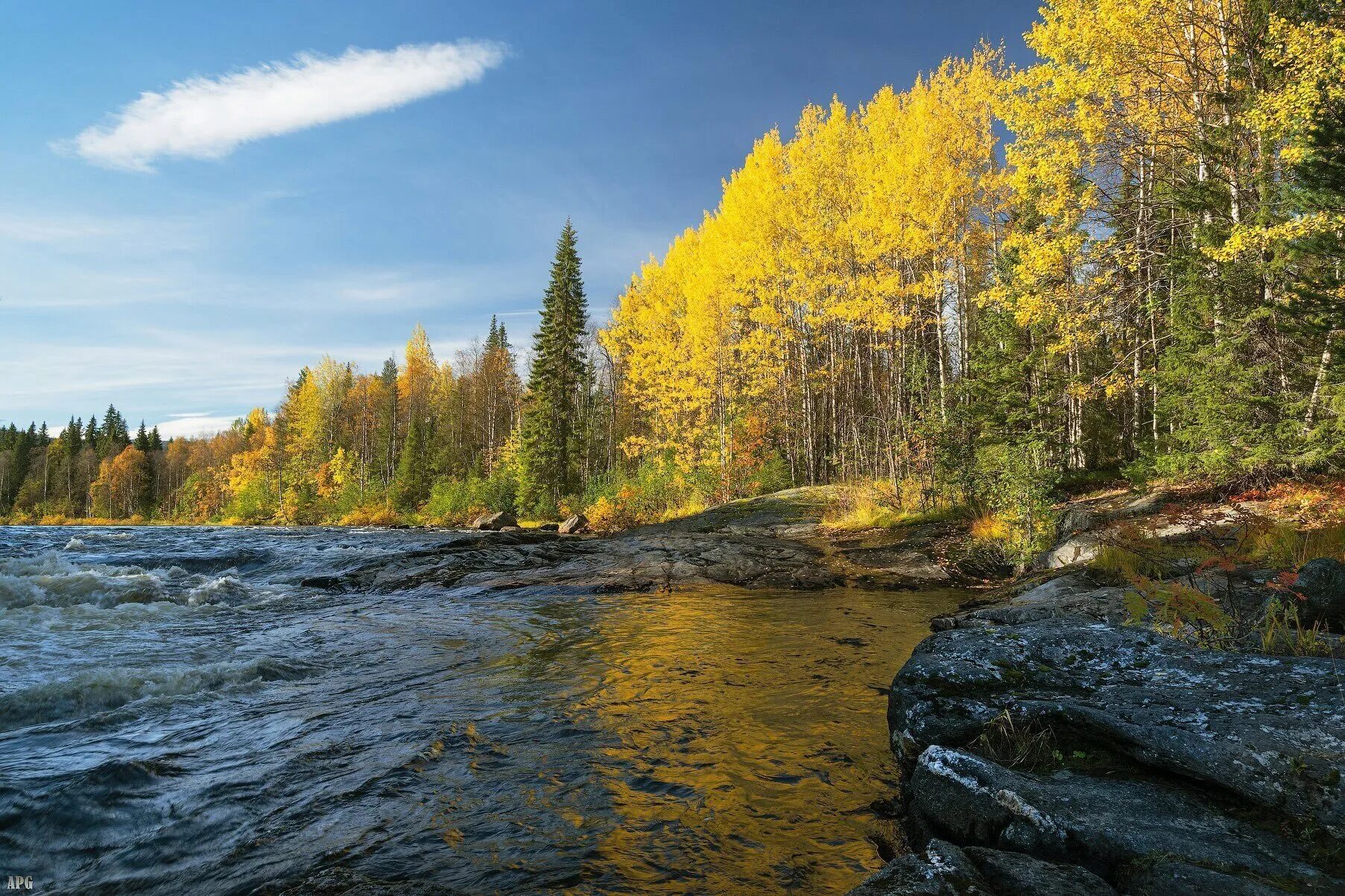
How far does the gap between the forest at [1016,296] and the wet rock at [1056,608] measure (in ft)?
12.1

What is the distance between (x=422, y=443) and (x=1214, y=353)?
38.2 m

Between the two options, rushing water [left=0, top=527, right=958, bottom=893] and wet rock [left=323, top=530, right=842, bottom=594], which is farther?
wet rock [left=323, top=530, right=842, bottom=594]

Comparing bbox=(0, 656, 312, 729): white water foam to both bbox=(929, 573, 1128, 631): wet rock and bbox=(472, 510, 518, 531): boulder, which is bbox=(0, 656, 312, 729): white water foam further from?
bbox=(472, 510, 518, 531): boulder

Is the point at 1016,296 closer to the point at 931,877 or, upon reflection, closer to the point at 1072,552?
the point at 1072,552

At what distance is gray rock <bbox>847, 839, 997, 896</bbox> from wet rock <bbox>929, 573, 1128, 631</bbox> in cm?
348

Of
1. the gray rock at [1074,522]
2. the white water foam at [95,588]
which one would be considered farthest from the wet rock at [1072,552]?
the white water foam at [95,588]

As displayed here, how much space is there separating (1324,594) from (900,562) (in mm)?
7258

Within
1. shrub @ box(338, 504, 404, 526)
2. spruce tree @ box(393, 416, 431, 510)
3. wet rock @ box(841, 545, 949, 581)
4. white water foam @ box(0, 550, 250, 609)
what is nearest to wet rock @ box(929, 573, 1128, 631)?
wet rock @ box(841, 545, 949, 581)

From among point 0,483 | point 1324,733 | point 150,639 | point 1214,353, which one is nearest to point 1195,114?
point 1214,353

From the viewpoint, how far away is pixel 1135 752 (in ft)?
8.43

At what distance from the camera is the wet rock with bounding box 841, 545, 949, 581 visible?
→ 34.2 ft

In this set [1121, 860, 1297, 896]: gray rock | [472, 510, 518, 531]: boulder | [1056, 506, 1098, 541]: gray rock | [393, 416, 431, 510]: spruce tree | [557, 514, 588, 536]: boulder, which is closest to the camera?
[1121, 860, 1297, 896]: gray rock

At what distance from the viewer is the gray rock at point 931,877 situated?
175 centimetres

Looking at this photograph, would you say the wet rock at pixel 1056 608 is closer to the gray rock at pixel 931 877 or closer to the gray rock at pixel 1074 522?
the gray rock at pixel 1074 522
